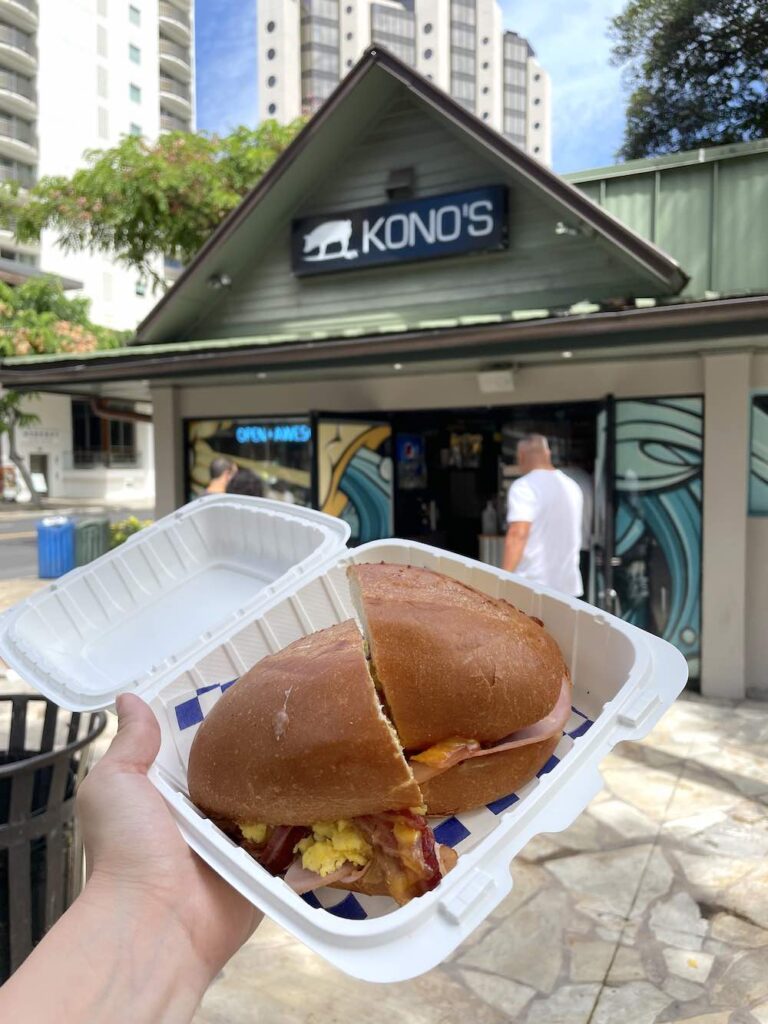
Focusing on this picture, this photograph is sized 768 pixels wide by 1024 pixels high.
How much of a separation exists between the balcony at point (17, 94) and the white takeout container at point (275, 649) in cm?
5301

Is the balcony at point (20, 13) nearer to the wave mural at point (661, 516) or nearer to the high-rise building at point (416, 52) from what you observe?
the high-rise building at point (416, 52)

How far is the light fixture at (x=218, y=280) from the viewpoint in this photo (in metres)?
8.84

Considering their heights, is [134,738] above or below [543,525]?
below

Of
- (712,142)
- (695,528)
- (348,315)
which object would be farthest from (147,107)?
(695,528)

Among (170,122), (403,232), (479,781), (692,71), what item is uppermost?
(170,122)

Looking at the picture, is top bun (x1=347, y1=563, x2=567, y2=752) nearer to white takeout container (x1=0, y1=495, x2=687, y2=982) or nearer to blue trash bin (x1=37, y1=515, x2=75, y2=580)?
white takeout container (x1=0, y1=495, x2=687, y2=982)

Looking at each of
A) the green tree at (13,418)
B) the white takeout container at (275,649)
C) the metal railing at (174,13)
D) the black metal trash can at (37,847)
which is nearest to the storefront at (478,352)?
the white takeout container at (275,649)

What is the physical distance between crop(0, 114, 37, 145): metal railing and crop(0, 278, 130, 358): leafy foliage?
A: 2538 cm

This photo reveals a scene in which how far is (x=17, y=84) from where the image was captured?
45906 millimetres

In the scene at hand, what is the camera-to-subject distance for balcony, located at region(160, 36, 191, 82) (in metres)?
59.3

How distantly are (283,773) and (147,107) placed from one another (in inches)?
2518

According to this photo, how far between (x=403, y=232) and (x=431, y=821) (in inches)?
279

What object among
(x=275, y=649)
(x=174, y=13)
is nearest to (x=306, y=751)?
(x=275, y=649)

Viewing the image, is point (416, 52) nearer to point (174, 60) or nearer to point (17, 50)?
point (174, 60)
